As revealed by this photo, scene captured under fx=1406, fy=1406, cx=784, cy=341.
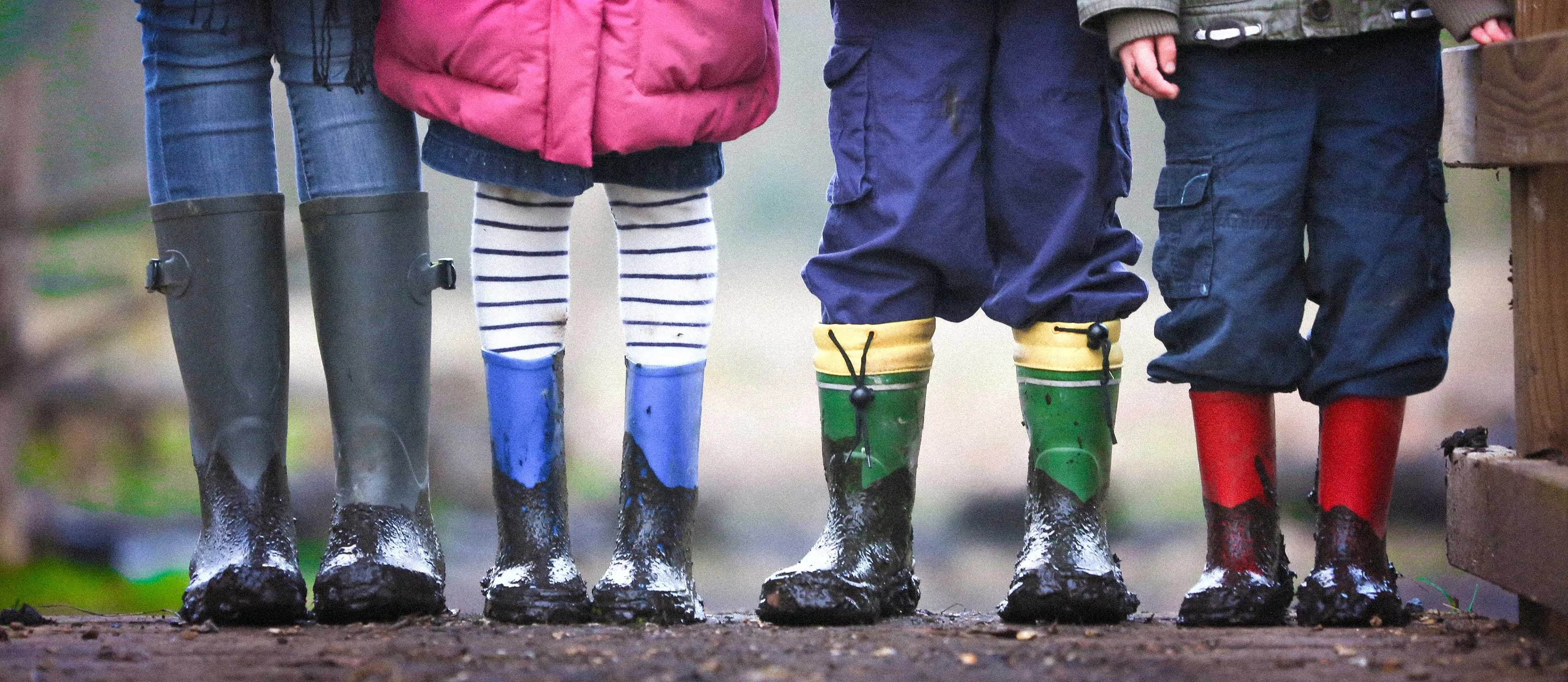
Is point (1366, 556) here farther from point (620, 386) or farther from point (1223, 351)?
point (620, 386)

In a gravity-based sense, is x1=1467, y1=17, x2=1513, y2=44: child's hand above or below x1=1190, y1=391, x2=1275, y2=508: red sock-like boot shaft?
above

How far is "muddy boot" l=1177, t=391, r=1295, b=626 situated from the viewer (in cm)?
143

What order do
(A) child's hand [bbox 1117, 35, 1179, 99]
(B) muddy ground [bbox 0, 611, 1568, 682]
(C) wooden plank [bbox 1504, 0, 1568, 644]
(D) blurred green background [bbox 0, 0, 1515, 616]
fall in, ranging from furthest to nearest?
(D) blurred green background [bbox 0, 0, 1515, 616]
(A) child's hand [bbox 1117, 35, 1179, 99]
(C) wooden plank [bbox 1504, 0, 1568, 644]
(B) muddy ground [bbox 0, 611, 1568, 682]

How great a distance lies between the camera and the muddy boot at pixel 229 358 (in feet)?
4.76

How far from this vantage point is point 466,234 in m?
3.17

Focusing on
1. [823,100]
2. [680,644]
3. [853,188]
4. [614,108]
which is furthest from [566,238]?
[823,100]

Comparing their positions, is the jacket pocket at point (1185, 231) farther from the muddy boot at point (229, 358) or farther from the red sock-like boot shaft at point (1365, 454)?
the muddy boot at point (229, 358)

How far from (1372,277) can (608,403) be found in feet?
6.38

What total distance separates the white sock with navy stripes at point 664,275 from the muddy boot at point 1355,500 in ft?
2.19

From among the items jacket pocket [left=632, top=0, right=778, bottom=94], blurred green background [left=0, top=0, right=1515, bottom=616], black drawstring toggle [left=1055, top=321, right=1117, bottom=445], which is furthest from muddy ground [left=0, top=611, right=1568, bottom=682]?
blurred green background [left=0, top=0, right=1515, bottom=616]

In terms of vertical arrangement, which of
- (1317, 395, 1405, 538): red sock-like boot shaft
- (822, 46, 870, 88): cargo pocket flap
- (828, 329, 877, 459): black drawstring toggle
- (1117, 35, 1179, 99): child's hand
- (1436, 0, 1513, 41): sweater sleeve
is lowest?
(1317, 395, 1405, 538): red sock-like boot shaft

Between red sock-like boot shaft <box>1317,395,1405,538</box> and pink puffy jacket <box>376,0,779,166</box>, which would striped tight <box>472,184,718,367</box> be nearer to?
pink puffy jacket <box>376,0,779,166</box>

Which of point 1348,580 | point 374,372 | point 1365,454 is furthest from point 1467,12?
point 374,372

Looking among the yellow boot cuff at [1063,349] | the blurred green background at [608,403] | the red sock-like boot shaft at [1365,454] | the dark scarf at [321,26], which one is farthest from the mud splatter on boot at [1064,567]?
the blurred green background at [608,403]
